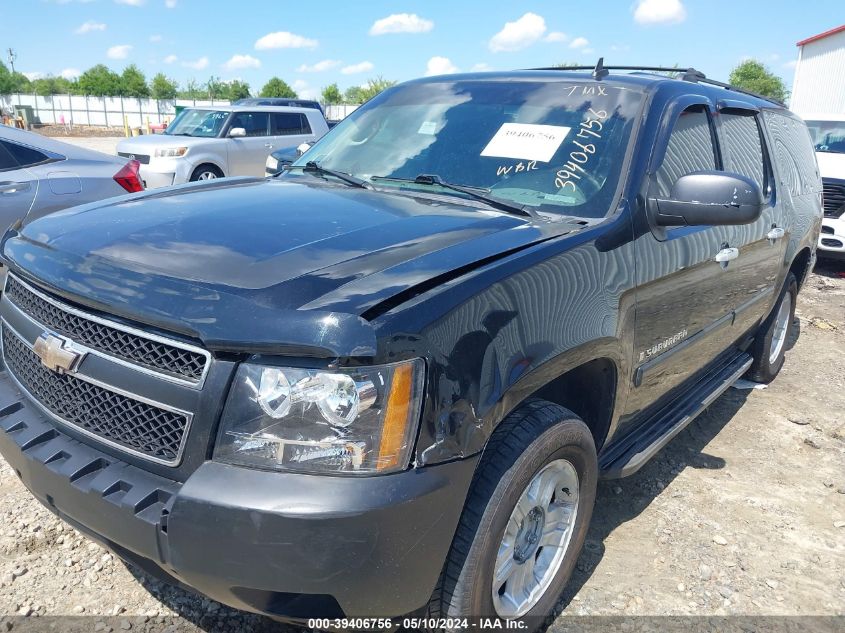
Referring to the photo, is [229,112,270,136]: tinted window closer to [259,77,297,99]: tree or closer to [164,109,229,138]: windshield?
[164,109,229,138]: windshield

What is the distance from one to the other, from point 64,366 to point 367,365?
0.93 metres

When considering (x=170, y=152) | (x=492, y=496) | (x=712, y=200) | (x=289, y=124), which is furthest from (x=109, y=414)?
(x=289, y=124)

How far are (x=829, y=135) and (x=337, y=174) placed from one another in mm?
10499

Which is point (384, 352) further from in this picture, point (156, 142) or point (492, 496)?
point (156, 142)

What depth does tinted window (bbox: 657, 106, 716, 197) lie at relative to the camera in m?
2.97

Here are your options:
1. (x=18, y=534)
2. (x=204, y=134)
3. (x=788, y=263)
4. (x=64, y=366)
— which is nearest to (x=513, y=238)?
(x=64, y=366)

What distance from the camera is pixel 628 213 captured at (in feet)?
8.77

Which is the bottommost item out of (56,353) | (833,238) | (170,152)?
(833,238)

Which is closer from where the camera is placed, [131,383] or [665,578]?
[131,383]

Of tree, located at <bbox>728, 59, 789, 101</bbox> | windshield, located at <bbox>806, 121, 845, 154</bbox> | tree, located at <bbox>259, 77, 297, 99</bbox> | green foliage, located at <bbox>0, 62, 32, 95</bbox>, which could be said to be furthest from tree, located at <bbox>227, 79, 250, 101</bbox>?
windshield, located at <bbox>806, 121, 845, 154</bbox>

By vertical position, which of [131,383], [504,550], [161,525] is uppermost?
[131,383]

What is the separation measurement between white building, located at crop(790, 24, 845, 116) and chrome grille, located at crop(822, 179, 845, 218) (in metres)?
28.5

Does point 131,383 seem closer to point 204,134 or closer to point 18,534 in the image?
point 18,534

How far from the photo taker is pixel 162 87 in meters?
78.7
